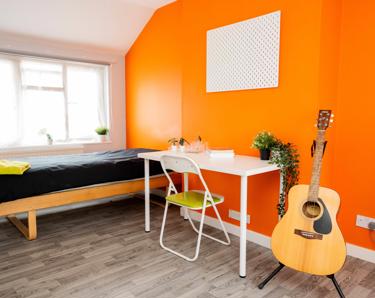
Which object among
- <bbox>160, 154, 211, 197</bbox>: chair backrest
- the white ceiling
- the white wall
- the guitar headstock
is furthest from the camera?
the white wall

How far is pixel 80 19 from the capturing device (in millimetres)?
3947

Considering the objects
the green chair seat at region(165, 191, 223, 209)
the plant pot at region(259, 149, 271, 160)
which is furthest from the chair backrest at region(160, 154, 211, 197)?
the plant pot at region(259, 149, 271, 160)

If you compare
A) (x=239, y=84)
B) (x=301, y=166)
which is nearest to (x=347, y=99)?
(x=301, y=166)

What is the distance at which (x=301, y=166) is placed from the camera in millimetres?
2316

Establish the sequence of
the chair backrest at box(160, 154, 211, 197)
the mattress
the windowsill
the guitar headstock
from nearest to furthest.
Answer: the guitar headstock → the chair backrest at box(160, 154, 211, 197) → the mattress → the windowsill

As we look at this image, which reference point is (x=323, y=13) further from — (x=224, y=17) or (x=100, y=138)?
(x=100, y=138)

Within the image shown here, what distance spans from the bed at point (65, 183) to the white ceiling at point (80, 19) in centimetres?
173

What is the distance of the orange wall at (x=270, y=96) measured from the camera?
2221 millimetres

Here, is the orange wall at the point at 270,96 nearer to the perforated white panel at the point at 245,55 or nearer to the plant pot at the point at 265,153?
the perforated white panel at the point at 245,55

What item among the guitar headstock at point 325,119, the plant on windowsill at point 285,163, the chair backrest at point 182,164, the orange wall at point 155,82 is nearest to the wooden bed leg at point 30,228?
the chair backrest at point 182,164

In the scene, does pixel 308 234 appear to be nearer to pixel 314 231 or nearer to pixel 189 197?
pixel 314 231

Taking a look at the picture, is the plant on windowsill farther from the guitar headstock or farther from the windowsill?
the windowsill

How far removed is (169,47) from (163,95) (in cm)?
62

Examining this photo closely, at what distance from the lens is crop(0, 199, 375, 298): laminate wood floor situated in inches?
74.7
